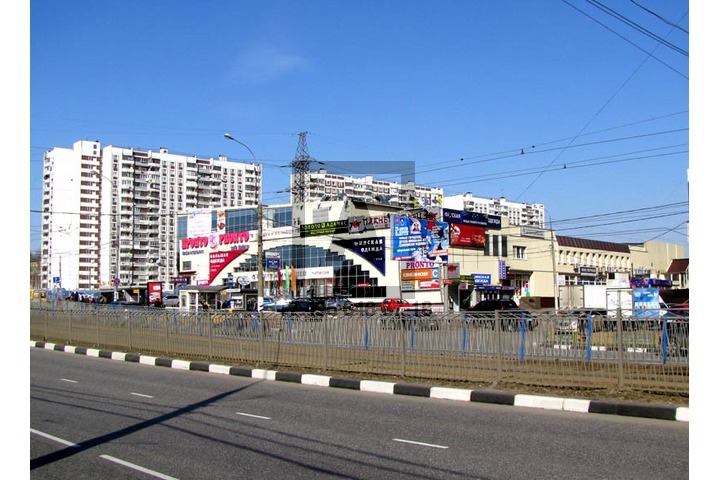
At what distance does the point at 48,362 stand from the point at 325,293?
51.7m

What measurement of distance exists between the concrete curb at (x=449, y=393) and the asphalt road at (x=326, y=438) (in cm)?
28

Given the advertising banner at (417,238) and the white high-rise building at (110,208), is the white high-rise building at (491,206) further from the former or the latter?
the advertising banner at (417,238)

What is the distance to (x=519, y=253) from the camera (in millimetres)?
76438

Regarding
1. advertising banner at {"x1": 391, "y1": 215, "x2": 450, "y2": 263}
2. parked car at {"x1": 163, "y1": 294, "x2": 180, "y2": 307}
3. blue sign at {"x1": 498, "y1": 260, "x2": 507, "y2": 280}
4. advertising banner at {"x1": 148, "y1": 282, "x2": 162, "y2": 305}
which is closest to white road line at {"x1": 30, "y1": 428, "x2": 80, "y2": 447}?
advertising banner at {"x1": 148, "y1": 282, "x2": 162, "y2": 305}

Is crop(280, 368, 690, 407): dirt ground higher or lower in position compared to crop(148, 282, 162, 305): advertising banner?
higher

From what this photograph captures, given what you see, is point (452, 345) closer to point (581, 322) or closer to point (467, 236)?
point (581, 322)

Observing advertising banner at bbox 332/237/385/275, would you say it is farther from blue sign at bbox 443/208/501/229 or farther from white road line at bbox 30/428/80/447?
white road line at bbox 30/428/80/447

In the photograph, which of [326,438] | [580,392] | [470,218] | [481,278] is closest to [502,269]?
[481,278]

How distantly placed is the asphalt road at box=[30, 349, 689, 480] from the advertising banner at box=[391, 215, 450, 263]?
4960 cm

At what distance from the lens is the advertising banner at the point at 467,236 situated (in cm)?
6769

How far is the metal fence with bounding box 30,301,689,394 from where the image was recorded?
1220cm

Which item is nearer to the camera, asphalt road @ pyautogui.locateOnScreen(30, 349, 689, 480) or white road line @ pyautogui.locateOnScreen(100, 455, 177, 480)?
white road line @ pyautogui.locateOnScreen(100, 455, 177, 480)

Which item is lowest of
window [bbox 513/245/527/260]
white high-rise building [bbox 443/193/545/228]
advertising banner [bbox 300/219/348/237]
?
window [bbox 513/245/527/260]
